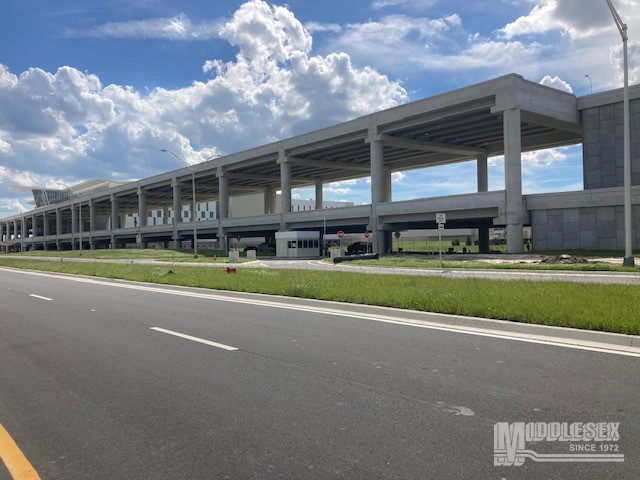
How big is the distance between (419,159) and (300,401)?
67908 mm

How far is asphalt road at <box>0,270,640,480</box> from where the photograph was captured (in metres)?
3.92

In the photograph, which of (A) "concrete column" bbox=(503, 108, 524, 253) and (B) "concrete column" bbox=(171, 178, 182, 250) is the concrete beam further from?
(B) "concrete column" bbox=(171, 178, 182, 250)

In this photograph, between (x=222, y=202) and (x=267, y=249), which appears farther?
(x=267, y=249)

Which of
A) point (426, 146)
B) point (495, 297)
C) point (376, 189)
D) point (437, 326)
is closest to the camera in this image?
point (437, 326)

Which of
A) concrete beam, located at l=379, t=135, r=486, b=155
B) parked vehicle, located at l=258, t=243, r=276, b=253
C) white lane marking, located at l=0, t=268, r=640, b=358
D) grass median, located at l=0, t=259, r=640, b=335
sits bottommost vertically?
parked vehicle, located at l=258, t=243, r=276, b=253

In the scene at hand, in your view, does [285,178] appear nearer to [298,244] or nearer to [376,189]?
[298,244]

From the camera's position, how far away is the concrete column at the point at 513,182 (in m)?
39.0

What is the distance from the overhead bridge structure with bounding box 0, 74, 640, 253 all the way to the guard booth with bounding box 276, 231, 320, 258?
2.89m

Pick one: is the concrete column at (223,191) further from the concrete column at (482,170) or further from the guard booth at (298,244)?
the concrete column at (482,170)

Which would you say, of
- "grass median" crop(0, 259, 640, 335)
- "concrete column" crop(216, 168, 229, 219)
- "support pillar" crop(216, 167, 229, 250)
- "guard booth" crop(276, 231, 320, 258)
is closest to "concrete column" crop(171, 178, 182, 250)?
"support pillar" crop(216, 167, 229, 250)

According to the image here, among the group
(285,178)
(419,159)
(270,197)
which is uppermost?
(419,159)

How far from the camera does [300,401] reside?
5336mm

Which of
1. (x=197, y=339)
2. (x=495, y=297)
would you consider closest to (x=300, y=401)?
(x=197, y=339)

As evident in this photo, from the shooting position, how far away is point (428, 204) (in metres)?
46.1
